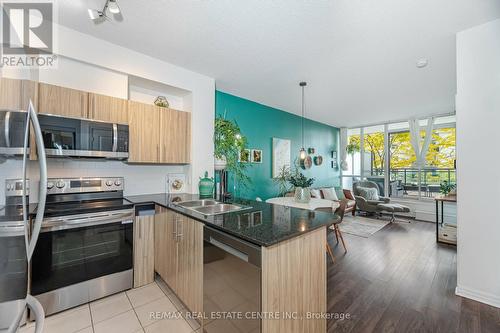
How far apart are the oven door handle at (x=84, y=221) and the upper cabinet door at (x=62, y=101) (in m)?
1.03

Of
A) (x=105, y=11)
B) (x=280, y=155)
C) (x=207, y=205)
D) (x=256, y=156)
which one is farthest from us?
(x=280, y=155)

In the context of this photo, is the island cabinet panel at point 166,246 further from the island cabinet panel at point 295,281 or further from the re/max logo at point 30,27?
the re/max logo at point 30,27

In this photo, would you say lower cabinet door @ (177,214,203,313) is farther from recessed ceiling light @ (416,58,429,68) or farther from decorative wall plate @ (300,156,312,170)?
decorative wall plate @ (300,156,312,170)

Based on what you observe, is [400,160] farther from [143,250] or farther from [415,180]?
[143,250]

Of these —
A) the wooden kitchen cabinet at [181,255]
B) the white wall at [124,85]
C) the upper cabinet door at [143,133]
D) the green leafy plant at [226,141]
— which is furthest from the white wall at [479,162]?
the upper cabinet door at [143,133]

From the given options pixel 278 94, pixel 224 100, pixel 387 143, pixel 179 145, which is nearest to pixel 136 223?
pixel 179 145

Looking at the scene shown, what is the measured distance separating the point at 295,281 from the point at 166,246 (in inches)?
55.2

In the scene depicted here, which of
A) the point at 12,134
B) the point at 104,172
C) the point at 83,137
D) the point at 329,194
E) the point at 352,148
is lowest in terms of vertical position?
the point at 329,194

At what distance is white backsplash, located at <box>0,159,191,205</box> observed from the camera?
1995mm

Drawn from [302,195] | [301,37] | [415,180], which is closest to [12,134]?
[301,37]

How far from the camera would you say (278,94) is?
12.7 ft

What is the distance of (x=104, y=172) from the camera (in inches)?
97.1

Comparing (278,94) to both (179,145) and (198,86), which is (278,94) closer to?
(198,86)

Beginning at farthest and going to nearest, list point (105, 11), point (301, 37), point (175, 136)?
1. point (175, 136)
2. point (301, 37)
3. point (105, 11)
